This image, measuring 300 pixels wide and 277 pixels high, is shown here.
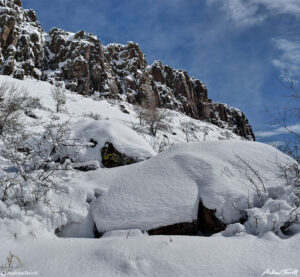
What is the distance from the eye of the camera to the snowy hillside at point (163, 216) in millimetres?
1831

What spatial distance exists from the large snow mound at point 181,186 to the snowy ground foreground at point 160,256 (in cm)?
55

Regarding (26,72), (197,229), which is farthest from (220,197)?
(26,72)

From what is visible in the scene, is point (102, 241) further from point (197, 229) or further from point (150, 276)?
point (197, 229)

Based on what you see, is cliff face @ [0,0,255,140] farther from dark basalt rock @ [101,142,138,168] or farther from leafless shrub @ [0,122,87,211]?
dark basalt rock @ [101,142,138,168]

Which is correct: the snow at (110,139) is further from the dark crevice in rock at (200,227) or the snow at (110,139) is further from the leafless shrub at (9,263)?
the leafless shrub at (9,263)

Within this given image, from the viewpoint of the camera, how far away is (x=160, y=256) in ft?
6.19

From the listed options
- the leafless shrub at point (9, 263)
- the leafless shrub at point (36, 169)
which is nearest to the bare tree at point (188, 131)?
the leafless shrub at point (36, 169)

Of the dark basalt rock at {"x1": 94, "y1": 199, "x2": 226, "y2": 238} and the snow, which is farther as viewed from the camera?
the snow

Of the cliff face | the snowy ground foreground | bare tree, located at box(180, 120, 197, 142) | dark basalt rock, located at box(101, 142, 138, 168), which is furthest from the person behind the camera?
the cliff face

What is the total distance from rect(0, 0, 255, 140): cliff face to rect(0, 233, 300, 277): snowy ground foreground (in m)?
45.3

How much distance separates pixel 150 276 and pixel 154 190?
1.42 metres

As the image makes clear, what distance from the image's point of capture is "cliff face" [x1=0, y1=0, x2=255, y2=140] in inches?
1662

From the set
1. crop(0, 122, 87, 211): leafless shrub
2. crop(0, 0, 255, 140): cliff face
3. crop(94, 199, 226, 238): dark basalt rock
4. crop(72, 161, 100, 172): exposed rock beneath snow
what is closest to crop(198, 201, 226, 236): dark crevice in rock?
crop(94, 199, 226, 238): dark basalt rock

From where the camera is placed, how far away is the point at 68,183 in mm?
3566
